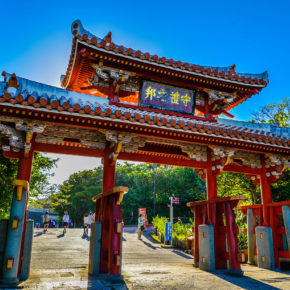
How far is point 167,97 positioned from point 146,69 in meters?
1.34

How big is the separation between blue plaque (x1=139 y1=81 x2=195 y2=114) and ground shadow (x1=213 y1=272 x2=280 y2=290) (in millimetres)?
5922

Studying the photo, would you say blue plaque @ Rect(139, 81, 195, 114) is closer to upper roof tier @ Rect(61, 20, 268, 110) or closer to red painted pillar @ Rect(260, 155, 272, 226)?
upper roof tier @ Rect(61, 20, 268, 110)

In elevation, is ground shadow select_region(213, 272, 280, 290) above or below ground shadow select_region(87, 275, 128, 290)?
below

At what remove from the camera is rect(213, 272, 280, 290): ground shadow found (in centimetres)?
625

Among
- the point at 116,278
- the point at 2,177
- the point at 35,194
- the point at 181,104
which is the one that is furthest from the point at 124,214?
the point at 116,278

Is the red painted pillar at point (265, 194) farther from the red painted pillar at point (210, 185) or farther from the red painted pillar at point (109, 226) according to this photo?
the red painted pillar at point (109, 226)

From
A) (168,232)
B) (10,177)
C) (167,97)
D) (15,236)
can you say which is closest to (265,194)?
(167,97)

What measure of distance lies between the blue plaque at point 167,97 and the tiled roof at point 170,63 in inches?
34.6

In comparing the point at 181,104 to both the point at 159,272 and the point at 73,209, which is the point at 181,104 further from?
the point at 73,209

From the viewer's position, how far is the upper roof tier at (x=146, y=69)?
30.6ft

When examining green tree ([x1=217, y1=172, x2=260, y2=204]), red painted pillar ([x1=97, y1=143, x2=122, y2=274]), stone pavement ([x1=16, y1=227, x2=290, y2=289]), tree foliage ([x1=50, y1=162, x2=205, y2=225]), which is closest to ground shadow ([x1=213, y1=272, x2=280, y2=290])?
stone pavement ([x1=16, y1=227, x2=290, y2=289])

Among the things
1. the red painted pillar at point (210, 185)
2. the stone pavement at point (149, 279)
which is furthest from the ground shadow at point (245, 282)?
the red painted pillar at point (210, 185)

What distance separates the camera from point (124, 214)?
38.6m

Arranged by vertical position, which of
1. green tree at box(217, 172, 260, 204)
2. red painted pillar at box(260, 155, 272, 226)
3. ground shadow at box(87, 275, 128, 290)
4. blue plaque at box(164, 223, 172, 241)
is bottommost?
ground shadow at box(87, 275, 128, 290)
